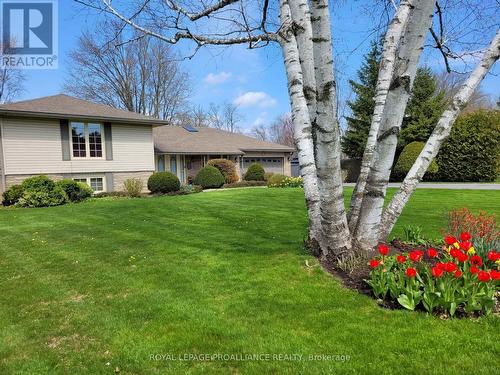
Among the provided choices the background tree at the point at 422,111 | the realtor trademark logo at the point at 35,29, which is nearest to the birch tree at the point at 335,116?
the realtor trademark logo at the point at 35,29

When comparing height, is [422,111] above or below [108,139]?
above

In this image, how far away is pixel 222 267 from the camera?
4.26 metres

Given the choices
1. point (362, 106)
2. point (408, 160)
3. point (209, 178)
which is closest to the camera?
point (209, 178)

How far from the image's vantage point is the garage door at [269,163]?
25.8 metres

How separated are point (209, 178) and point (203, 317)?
16.7 m

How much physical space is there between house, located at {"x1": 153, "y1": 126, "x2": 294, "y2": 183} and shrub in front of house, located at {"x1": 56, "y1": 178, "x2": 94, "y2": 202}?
609cm

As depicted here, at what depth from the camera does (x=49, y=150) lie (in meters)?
15.2

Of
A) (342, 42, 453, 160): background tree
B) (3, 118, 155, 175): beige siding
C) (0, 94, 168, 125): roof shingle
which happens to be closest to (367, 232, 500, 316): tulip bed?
(0, 94, 168, 125): roof shingle

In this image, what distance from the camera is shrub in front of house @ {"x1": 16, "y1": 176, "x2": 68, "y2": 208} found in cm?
1265

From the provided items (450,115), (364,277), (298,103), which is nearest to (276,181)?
Result: (298,103)

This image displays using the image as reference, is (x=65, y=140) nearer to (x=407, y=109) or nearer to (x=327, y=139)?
(x=327, y=139)

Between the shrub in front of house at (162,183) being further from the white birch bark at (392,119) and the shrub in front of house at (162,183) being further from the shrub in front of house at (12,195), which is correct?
the white birch bark at (392,119)

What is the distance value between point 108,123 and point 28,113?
338cm

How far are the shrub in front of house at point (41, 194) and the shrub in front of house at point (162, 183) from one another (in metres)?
4.26
